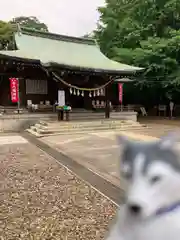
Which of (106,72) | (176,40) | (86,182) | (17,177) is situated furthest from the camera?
(176,40)

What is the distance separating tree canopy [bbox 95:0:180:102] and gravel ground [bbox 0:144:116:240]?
13.8 metres

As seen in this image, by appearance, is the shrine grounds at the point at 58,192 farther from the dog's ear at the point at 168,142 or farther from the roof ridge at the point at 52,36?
the roof ridge at the point at 52,36

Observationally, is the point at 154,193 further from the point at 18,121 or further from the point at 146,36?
the point at 146,36

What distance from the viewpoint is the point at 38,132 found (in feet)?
43.0

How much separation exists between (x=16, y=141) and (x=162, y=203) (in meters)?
10.2

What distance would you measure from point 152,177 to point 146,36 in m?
22.1

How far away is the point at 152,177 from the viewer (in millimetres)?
1609

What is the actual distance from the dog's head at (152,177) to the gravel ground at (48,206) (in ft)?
6.68

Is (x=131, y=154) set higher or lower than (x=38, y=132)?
higher

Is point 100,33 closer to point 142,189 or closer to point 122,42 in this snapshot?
point 122,42

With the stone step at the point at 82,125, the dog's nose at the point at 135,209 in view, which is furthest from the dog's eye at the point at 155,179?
the stone step at the point at 82,125

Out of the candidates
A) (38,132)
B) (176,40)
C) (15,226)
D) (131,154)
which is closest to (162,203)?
(131,154)

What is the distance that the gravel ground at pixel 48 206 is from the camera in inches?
138

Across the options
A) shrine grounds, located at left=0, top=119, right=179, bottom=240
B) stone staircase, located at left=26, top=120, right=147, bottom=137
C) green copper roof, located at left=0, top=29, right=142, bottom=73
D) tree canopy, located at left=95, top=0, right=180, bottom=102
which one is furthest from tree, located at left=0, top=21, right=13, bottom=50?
shrine grounds, located at left=0, top=119, right=179, bottom=240
